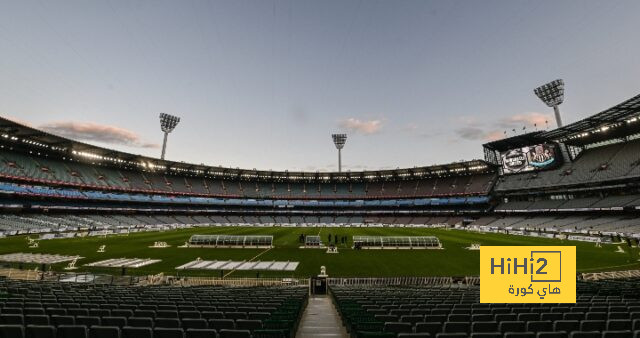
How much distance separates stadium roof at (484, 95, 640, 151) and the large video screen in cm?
198

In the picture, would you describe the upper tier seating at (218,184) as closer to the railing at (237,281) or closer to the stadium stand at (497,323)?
the railing at (237,281)

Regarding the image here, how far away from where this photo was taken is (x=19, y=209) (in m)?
56.3

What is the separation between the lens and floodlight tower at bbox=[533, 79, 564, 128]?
251 ft

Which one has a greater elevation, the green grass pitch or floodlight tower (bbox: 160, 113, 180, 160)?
floodlight tower (bbox: 160, 113, 180, 160)

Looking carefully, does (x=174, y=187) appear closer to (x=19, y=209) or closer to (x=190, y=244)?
(x=19, y=209)

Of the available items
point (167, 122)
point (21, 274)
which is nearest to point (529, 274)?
point (21, 274)

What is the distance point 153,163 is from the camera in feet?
264

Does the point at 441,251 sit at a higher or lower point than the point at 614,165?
lower

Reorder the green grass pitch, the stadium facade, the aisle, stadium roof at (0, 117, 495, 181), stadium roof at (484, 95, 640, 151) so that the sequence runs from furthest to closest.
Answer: the stadium facade < stadium roof at (0, 117, 495, 181) < stadium roof at (484, 95, 640, 151) < the green grass pitch < the aisle

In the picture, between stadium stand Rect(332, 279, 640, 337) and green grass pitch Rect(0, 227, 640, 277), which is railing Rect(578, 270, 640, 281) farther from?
stadium stand Rect(332, 279, 640, 337)

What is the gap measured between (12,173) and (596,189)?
111m

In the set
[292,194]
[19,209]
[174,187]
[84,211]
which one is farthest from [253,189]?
[19,209]

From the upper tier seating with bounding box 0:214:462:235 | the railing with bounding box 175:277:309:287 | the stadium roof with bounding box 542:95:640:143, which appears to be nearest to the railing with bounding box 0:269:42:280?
the railing with bounding box 175:277:309:287

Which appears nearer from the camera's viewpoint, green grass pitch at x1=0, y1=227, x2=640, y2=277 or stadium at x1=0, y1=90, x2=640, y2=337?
stadium at x1=0, y1=90, x2=640, y2=337
